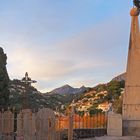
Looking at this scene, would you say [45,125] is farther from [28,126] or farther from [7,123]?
[7,123]

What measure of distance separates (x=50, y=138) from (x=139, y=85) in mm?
6951

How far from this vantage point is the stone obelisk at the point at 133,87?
22.4 metres

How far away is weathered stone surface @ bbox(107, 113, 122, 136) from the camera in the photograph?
2173 cm

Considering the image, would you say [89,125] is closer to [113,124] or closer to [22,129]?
[113,124]

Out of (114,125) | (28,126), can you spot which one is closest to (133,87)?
(114,125)

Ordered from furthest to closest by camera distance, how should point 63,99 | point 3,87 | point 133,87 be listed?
point 63,99, point 3,87, point 133,87

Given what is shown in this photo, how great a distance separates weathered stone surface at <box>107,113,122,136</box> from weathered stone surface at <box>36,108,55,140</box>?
4470 mm

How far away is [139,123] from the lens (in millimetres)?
22281

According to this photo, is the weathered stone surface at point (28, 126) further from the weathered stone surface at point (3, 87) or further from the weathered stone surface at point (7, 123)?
the weathered stone surface at point (3, 87)

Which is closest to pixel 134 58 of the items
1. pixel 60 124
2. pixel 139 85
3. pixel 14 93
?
pixel 139 85

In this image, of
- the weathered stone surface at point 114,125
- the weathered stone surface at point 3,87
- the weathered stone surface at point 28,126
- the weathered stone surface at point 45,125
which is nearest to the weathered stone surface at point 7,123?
the weathered stone surface at point 28,126

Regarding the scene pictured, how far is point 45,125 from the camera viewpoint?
17.7m

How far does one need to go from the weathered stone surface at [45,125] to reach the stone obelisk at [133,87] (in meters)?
5.55

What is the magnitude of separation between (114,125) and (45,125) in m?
5.42
